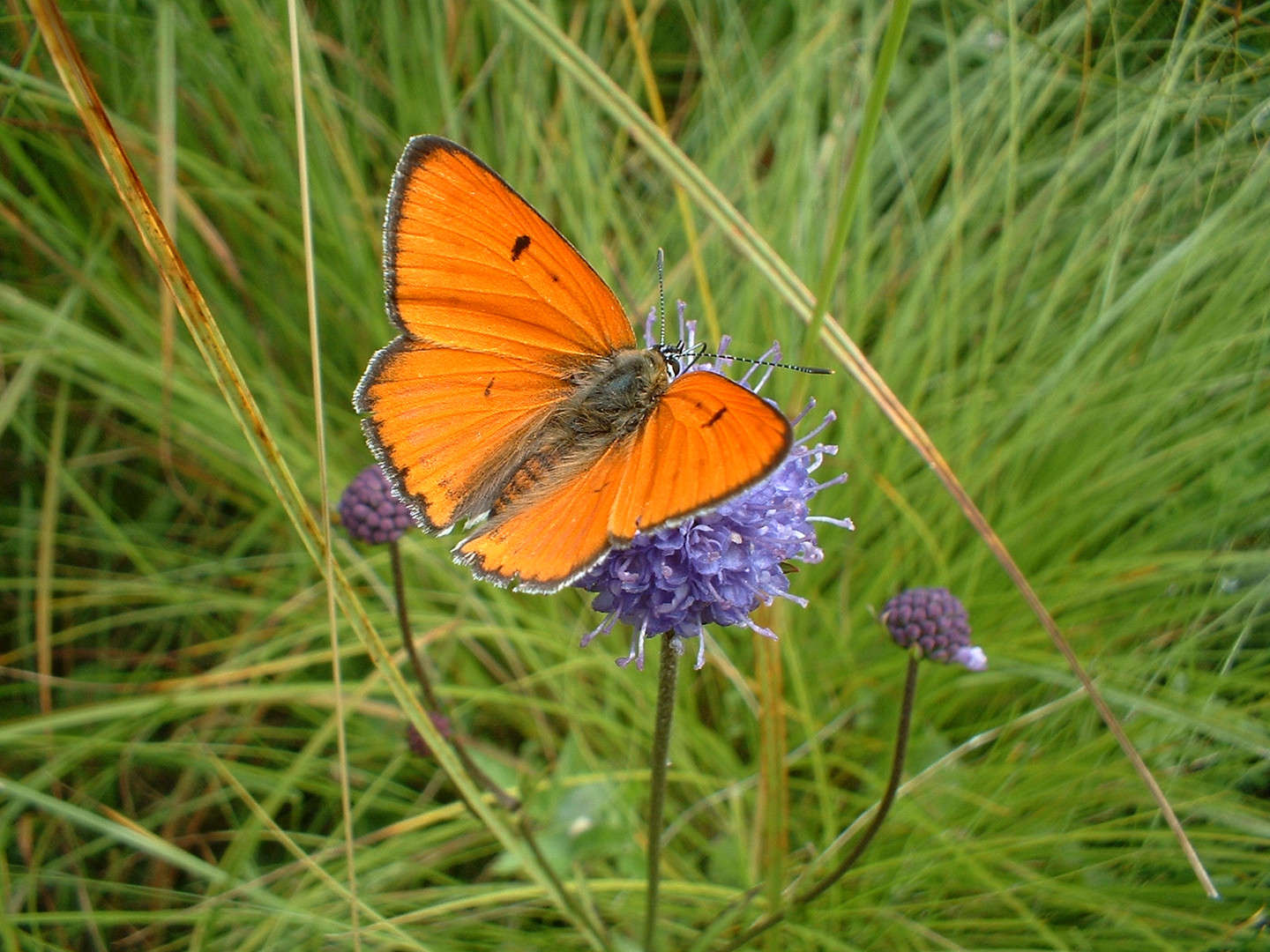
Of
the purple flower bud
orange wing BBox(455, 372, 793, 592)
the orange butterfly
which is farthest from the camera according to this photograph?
the purple flower bud

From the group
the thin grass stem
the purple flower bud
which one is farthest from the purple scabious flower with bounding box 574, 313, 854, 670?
the purple flower bud

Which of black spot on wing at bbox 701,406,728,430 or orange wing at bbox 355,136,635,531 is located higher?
orange wing at bbox 355,136,635,531

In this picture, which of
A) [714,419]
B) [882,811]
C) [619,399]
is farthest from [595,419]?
[882,811]

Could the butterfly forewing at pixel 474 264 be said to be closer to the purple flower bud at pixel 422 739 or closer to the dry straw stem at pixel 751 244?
the dry straw stem at pixel 751 244

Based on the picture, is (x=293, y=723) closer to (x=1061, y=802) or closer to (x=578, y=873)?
(x=578, y=873)

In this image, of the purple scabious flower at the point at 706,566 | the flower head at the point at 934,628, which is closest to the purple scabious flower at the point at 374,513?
the purple scabious flower at the point at 706,566

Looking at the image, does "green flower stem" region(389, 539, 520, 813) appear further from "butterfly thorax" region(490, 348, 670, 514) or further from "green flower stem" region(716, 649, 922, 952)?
"green flower stem" region(716, 649, 922, 952)
